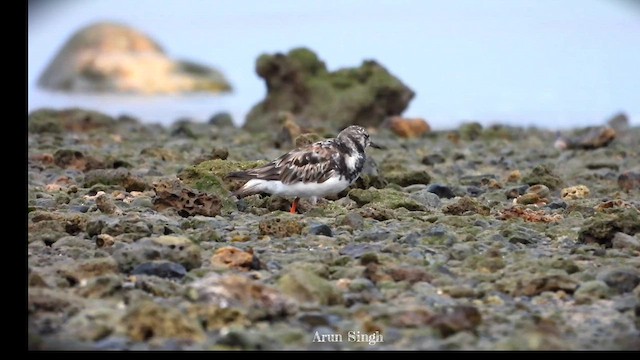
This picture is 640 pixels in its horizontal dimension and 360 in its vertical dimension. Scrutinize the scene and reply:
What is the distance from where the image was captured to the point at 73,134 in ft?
72.3

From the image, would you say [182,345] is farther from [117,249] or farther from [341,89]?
[341,89]

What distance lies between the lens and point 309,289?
8312 millimetres

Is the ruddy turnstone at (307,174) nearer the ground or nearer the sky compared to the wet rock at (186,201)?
nearer the sky

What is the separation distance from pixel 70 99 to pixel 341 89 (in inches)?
671

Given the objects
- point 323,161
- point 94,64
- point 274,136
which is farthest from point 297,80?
point 94,64

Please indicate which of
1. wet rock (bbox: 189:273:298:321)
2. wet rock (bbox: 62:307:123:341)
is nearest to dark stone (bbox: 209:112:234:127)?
wet rock (bbox: 189:273:298:321)

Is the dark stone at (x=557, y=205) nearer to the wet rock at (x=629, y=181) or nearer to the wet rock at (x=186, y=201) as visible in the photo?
the wet rock at (x=629, y=181)

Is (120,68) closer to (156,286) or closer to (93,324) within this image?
(156,286)

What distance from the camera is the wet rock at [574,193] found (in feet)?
45.9

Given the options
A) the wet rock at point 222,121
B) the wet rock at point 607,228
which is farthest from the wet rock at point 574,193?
the wet rock at point 222,121

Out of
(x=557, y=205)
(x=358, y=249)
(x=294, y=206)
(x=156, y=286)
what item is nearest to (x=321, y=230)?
(x=358, y=249)

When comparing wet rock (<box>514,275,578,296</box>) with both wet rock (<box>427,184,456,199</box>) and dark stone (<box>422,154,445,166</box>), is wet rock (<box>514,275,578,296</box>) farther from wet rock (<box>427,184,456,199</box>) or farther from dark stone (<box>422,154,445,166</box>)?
dark stone (<box>422,154,445,166</box>)

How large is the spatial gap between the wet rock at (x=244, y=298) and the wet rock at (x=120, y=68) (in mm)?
36548

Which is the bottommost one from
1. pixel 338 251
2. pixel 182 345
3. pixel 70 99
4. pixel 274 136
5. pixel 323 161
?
pixel 182 345
